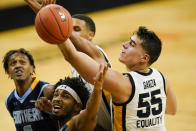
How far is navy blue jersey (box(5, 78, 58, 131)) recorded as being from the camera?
17.3 ft

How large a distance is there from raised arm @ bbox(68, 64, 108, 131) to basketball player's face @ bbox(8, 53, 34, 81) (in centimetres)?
170

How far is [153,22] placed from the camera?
45.6ft

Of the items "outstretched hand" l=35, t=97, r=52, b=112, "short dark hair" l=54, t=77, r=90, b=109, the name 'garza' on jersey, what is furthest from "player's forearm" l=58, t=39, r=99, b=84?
"outstretched hand" l=35, t=97, r=52, b=112

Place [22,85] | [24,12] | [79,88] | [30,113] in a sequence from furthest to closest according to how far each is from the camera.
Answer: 1. [24,12]
2. [22,85]
3. [30,113]
4. [79,88]

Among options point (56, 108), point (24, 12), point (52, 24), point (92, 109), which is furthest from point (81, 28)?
point (24, 12)

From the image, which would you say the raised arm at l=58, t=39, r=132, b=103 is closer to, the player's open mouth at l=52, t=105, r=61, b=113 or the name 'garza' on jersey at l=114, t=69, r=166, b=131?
the name 'garza' on jersey at l=114, t=69, r=166, b=131

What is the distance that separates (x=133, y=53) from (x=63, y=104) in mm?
917

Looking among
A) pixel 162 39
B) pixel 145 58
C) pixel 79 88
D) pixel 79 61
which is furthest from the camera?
pixel 162 39

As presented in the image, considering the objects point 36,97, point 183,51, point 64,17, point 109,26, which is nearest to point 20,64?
point 36,97

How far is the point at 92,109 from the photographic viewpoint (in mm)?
3707

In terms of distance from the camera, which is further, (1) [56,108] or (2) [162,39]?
(2) [162,39]

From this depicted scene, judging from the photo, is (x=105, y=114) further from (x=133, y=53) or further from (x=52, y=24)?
(x=52, y=24)

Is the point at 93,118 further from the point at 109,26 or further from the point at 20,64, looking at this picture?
the point at 109,26

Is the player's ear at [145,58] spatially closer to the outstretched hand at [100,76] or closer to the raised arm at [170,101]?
the raised arm at [170,101]
